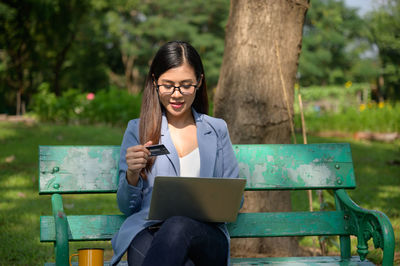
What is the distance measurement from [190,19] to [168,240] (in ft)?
97.1

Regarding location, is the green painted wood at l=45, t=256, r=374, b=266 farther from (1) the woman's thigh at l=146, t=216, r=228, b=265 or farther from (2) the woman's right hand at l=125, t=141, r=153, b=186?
(2) the woman's right hand at l=125, t=141, r=153, b=186

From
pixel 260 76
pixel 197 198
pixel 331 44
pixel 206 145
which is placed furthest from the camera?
pixel 331 44

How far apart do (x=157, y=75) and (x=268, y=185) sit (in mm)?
910

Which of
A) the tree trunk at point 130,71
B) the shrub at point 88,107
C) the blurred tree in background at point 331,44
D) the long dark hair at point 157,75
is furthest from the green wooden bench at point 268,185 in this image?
the blurred tree in background at point 331,44

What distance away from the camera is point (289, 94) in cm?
405

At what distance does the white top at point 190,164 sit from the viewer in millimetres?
2814

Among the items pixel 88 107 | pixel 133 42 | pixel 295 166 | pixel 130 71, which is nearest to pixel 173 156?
pixel 295 166

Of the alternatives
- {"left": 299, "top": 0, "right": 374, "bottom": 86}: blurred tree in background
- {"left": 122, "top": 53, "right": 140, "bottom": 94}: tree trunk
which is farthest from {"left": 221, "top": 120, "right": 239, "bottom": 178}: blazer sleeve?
{"left": 299, "top": 0, "right": 374, "bottom": 86}: blurred tree in background

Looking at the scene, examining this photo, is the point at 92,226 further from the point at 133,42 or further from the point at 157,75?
the point at 133,42

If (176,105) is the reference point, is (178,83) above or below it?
above

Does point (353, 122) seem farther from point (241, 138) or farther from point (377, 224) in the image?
point (377, 224)

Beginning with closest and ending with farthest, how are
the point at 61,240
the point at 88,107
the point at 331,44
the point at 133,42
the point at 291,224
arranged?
the point at 61,240 → the point at 291,224 → the point at 88,107 → the point at 133,42 → the point at 331,44

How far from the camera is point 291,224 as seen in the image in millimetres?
3113

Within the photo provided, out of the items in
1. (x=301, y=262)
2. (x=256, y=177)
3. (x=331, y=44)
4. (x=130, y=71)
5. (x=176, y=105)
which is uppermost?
(x=176, y=105)
